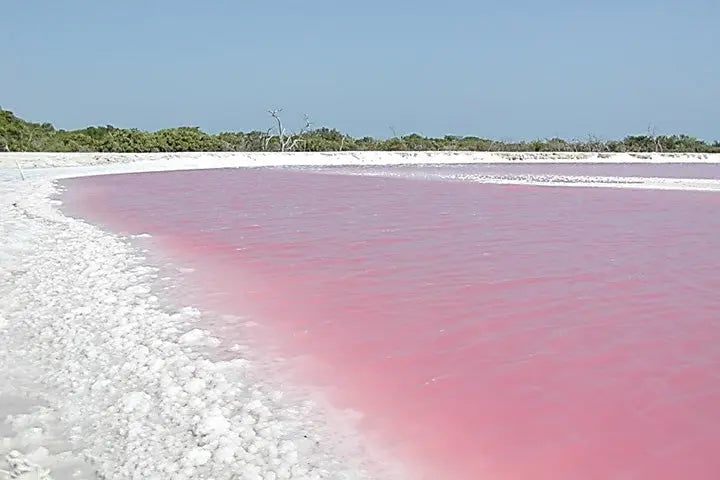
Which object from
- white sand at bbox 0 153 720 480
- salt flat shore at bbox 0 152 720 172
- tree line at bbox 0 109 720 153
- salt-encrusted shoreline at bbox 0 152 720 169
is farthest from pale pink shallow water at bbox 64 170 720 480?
tree line at bbox 0 109 720 153

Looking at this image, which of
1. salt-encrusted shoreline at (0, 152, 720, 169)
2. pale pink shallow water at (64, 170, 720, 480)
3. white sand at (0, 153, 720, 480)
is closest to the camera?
white sand at (0, 153, 720, 480)

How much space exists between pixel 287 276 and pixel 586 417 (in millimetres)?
3716

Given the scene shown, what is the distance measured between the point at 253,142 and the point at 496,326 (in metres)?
43.9

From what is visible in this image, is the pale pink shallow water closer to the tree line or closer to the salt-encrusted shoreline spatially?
the salt-encrusted shoreline

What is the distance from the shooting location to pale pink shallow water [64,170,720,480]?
3.13 meters

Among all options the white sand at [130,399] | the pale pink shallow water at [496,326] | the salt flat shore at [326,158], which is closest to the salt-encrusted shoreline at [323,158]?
the salt flat shore at [326,158]

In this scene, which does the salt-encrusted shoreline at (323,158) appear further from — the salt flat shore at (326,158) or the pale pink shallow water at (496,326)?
the pale pink shallow water at (496,326)

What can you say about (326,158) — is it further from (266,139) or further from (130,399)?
(130,399)

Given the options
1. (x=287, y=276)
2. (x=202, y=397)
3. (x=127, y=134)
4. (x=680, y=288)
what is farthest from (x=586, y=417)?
(x=127, y=134)

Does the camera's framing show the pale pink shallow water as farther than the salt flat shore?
No

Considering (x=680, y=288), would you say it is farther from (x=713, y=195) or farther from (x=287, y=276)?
(x=713, y=195)

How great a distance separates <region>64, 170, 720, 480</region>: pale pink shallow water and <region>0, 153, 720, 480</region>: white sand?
0.38 metres

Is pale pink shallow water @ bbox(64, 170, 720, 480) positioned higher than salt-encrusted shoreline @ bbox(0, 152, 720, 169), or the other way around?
salt-encrusted shoreline @ bbox(0, 152, 720, 169)

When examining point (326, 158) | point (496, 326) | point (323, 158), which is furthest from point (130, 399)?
point (326, 158)
